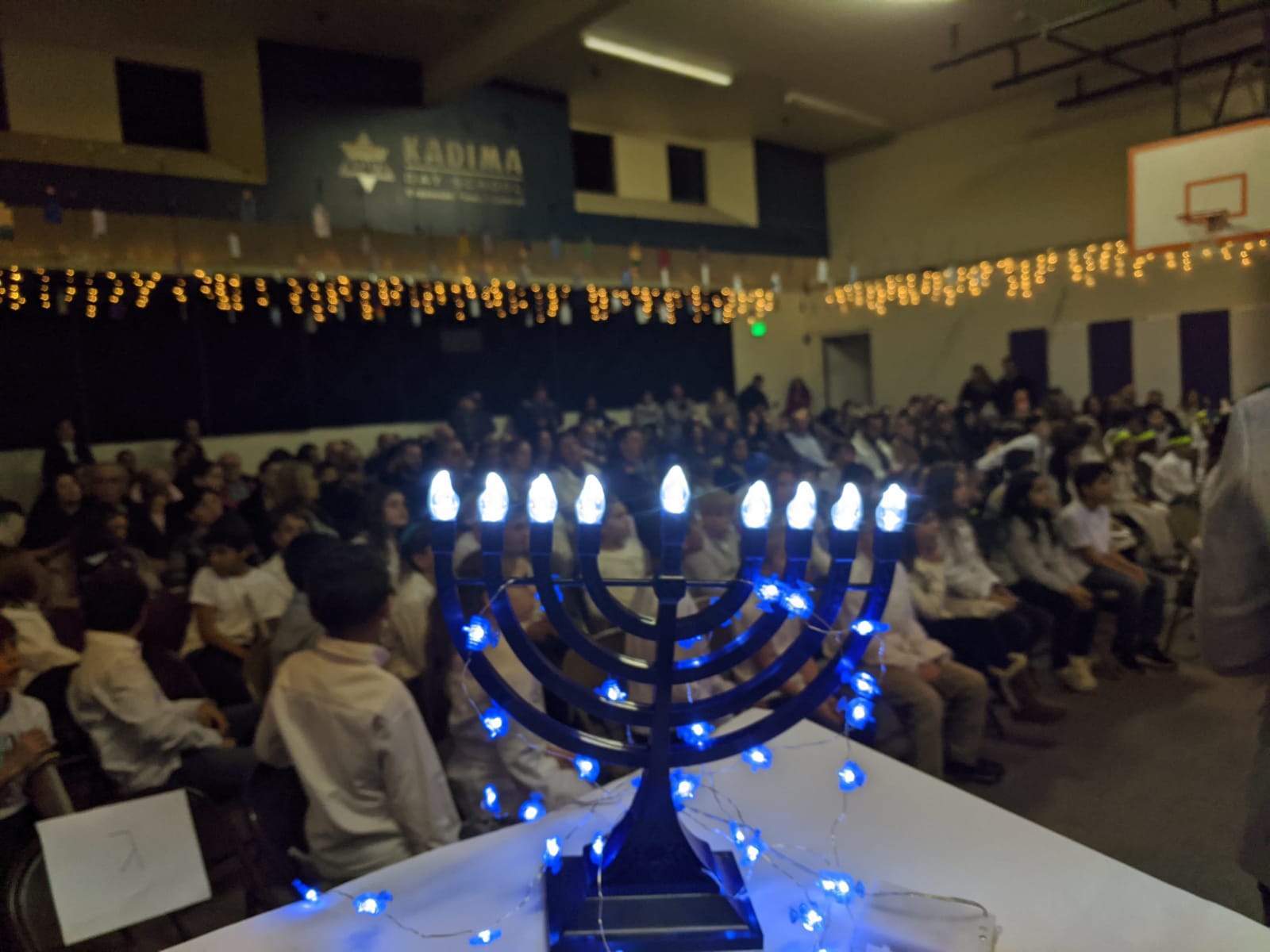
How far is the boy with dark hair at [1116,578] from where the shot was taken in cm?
432

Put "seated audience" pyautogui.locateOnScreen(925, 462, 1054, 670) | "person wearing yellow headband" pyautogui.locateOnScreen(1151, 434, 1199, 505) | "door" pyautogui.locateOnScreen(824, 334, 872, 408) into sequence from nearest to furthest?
"seated audience" pyautogui.locateOnScreen(925, 462, 1054, 670) → "person wearing yellow headband" pyautogui.locateOnScreen(1151, 434, 1199, 505) → "door" pyautogui.locateOnScreen(824, 334, 872, 408)

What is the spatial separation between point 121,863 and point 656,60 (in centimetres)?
798

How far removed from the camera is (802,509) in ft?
3.30

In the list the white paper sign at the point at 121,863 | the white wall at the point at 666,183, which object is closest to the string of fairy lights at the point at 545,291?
the white wall at the point at 666,183

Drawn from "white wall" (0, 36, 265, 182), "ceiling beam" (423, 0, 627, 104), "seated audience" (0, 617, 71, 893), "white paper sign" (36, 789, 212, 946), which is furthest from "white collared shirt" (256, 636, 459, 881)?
"white wall" (0, 36, 265, 182)

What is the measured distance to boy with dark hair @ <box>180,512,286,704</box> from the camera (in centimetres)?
327

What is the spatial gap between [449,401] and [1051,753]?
8779 mm

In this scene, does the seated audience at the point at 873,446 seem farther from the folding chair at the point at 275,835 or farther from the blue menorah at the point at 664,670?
the blue menorah at the point at 664,670

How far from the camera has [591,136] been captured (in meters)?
9.75

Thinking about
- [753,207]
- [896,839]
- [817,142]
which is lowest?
[896,839]

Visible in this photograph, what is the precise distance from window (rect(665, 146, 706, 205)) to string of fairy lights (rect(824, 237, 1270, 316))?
3.03 meters

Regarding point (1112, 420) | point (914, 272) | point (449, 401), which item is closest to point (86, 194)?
point (449, 401)

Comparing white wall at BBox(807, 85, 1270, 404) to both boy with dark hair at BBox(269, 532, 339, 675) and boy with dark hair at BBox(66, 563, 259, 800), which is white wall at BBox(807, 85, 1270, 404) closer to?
boy with dark hair at BBox(269, 532, 339, 675)

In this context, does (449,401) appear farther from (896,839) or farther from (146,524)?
(896,839)
